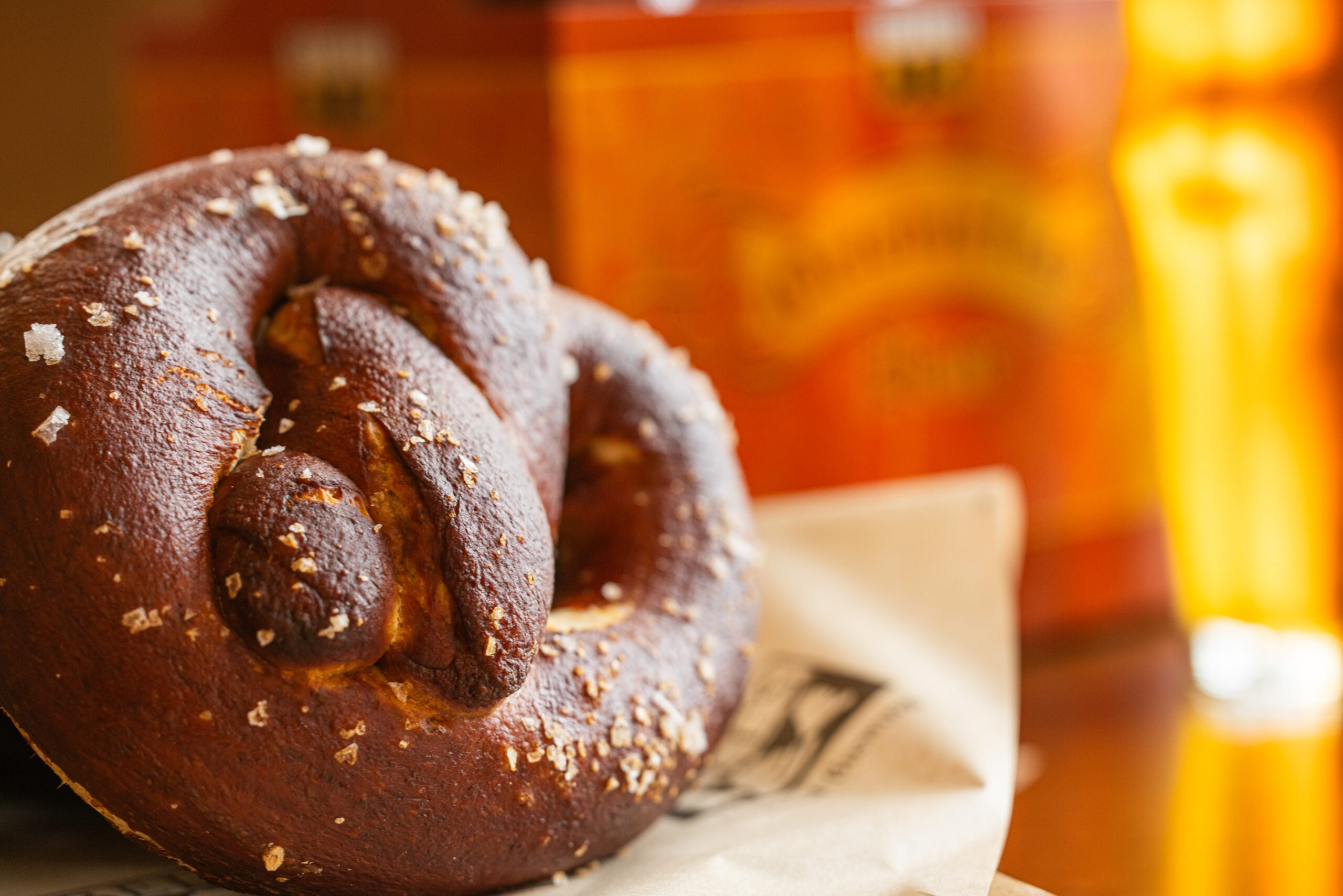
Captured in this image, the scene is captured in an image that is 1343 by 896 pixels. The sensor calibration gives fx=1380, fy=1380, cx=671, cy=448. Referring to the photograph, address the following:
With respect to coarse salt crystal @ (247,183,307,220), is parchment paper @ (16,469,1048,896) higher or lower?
lower

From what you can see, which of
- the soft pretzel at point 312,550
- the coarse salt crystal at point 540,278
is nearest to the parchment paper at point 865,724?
the soft pretzel at point 312,550

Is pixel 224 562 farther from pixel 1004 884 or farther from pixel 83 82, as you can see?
pixel 83 82

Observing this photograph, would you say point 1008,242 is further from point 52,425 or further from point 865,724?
point 52,425

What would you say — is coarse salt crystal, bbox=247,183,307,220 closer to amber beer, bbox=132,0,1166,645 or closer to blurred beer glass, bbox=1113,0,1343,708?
amber beer, bbox=132,0,1166,645

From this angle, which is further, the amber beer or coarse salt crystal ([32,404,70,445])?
the amber beer

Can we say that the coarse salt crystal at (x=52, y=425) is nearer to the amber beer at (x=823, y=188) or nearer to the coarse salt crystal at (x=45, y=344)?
the coarse salt crystal at (x=45, y=344)

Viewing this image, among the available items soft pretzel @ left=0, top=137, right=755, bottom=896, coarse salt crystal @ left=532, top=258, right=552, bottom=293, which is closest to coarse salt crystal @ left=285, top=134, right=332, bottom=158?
soft pretzel @ left=0, top=137, right=755, bottom=896

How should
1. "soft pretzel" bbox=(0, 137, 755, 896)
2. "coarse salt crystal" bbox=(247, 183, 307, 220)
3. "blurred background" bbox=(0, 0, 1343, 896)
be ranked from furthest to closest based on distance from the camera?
"blurred background" bbox=(0, 0, 1343, 896)
"coarse salt crystal" bbox=(247, 183, 307, 220)
"soft pretzel" bbox=(0, 137, 755, 896)

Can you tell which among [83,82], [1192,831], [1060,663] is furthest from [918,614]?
[83,82]
